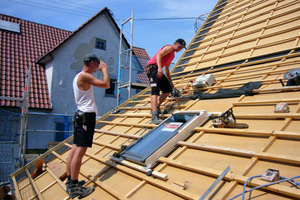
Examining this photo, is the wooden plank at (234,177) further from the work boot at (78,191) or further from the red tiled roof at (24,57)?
the red tiled roof at (24,57)

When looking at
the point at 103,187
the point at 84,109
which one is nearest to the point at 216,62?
the point at 84,109

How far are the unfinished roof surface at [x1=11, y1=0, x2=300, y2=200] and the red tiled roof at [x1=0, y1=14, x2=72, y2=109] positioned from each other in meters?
7.00

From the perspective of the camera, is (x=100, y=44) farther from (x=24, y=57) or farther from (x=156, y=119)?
(x=156, y=119)

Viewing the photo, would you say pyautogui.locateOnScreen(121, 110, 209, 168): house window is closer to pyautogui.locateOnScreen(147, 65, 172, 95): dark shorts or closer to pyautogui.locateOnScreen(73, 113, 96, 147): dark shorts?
pyautogui.locateOnScreen(73, 113, 96, 147): dark shorts

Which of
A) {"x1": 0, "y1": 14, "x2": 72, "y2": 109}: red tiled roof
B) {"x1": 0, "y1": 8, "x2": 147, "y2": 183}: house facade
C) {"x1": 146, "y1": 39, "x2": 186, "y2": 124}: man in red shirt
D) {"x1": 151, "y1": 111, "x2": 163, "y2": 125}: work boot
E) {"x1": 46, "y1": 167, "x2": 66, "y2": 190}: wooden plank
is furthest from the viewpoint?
{"x1": 0, "y1": 14, "x2": 72, "y2": 109}: red tiled roof

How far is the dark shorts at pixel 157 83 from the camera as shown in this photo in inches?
148

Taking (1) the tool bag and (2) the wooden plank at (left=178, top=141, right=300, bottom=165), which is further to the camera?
(1) the tool bag

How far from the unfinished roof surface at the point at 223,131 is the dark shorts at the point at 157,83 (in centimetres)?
37

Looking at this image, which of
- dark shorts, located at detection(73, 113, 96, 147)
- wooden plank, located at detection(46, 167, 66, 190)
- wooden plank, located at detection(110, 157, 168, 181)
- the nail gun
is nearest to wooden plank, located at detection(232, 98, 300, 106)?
the nail gun

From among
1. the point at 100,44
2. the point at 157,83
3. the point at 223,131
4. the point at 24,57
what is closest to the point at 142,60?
the point at 100,44

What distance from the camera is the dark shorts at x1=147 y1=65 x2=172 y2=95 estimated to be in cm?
376

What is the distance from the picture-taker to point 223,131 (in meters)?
2.48

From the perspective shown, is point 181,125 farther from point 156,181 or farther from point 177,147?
point 156,181

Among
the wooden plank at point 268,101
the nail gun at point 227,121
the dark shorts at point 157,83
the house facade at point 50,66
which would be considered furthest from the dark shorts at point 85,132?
the house facade at point 50,66
